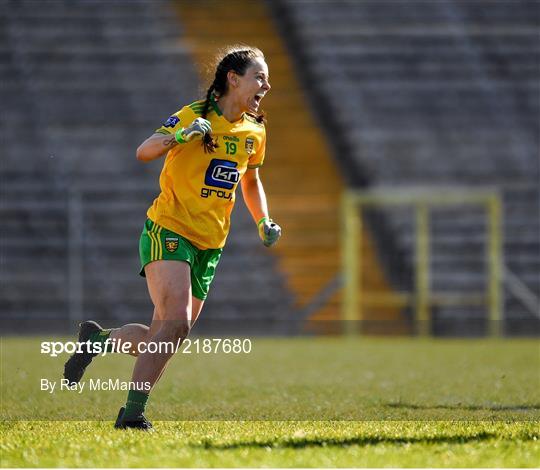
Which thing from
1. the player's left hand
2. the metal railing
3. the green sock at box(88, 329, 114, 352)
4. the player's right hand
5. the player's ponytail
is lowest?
the metal railing

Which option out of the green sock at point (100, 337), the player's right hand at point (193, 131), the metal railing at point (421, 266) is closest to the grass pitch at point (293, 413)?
the green sock at point (100, 337)

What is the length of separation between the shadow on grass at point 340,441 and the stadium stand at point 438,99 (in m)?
10.7

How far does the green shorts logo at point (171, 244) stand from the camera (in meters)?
5.17

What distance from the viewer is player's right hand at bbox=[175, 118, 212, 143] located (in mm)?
4934

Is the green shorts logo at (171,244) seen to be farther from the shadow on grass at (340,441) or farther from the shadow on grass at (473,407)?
the shadow on grass at (473,407)

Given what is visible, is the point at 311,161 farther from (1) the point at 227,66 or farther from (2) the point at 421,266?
(1) the point at 227,66

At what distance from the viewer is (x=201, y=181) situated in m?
5.25

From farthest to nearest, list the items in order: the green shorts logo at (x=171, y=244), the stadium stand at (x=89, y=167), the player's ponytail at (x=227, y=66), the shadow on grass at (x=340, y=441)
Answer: the stadium stand at (x=89, y=167), the player's ponytail at (x=227, y=66), the green shorts logo at (x=171, y=244), the shadow on grass at (x=340, y=441)

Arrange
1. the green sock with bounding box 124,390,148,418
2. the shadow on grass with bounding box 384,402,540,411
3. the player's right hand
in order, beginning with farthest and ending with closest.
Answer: the shadow on grass with bounding box 384,402,540,411
the green sock with bounding box 124,390,148,418
the player's right hand

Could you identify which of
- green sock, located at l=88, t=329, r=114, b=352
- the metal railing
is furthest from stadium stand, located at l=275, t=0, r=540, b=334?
green sock, located at l=88, t=329, r=114, b=352

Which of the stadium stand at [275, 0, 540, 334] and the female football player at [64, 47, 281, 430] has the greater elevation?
the female football player at [64, 47, 281, 430]

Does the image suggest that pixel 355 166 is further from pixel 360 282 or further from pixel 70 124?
pixel 70 124

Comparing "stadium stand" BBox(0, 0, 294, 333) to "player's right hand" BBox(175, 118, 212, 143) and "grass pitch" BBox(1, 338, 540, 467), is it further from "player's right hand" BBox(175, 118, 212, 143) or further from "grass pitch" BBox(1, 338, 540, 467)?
"player's right hand" BBox(175, 118, 212, 143)

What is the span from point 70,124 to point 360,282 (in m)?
4.63
